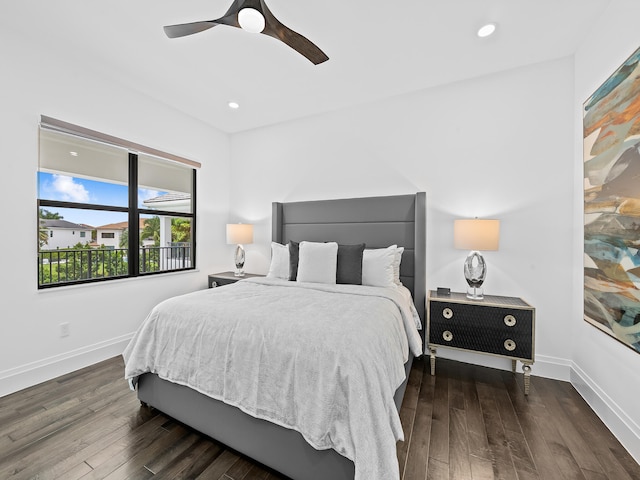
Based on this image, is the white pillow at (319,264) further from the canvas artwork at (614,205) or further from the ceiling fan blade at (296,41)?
the canvas artwork at (614,205)

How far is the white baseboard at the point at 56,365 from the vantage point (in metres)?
2.16

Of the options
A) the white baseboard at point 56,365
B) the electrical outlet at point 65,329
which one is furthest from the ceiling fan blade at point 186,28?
the white baseboard at point 56,365

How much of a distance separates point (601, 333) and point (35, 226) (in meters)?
4.47

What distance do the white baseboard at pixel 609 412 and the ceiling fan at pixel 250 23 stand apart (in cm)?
306

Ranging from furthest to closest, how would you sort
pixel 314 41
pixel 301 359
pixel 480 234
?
pixel 480 234, pixel 314 41, pixel 301 359

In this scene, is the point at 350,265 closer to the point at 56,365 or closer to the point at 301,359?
the point at 301,359

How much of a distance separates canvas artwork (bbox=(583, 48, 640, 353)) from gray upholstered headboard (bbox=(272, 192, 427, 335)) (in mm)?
1232

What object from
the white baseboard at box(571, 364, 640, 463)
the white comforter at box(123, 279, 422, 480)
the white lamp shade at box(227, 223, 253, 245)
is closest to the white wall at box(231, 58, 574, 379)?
the white baseboard at box(571, 364, 640, 463)

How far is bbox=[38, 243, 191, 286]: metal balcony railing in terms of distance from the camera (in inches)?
100

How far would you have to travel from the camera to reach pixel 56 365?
95.2 inches

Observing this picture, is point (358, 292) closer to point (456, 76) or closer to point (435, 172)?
point (435, 172)

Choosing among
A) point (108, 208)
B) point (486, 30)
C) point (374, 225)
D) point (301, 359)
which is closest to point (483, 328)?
point (374, 225)

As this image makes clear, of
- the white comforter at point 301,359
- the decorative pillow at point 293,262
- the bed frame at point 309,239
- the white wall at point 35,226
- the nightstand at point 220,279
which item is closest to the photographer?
the white comforter at point 301,359

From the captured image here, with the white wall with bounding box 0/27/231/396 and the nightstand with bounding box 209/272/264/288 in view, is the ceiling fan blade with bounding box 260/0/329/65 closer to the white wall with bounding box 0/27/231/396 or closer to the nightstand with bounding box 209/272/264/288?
the white wall with bounding box 0/27/231/396
